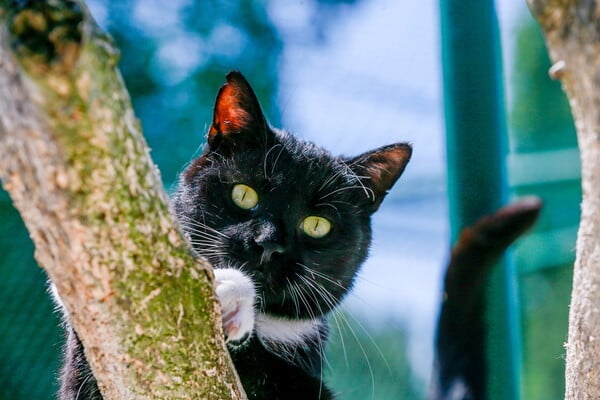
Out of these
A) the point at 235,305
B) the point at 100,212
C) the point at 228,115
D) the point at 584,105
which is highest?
the point at 584,105

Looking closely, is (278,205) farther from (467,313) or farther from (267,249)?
(467,313)

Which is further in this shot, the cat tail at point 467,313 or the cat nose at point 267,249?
the cat tail at point 467,313

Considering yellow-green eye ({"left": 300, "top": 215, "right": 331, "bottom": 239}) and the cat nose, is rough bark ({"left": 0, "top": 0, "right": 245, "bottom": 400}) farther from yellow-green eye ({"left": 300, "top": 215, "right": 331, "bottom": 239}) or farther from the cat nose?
yellow-green eye ({"left": 300, "top": 215, "right": 331, "bottom": 239})

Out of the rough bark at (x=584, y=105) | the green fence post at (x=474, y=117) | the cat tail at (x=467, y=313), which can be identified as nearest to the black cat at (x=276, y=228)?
the cat tail at (x=467, y=313)

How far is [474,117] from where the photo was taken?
2160mm

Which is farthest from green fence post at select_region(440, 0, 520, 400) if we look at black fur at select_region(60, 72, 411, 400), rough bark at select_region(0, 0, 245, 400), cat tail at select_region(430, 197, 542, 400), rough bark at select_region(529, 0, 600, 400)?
rough bark at select_region(0, 0, 245, 400)

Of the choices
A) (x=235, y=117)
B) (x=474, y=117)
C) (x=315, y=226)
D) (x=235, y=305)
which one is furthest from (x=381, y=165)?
(x=235, y=305)

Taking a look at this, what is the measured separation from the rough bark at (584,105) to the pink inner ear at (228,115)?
0.96 metres

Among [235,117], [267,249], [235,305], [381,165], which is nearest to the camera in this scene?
[235,305]

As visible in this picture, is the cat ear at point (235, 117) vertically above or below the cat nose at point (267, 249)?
above

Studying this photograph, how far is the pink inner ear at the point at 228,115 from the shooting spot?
165cm

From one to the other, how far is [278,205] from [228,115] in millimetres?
288

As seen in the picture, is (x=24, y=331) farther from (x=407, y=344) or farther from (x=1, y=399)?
(x=407, y=344)

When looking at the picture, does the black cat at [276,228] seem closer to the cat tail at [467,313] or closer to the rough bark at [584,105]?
the cat tail at [467,313]
